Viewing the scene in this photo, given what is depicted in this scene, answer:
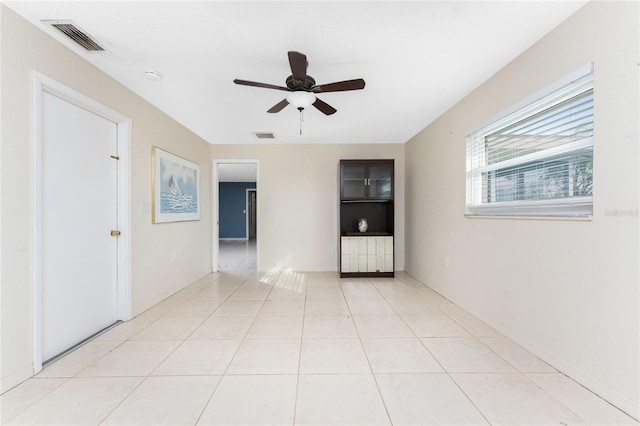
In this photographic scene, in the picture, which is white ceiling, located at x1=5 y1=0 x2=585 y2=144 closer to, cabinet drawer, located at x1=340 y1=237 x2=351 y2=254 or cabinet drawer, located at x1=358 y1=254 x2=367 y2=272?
cabinet drawer, located at x1=340 y1=237 x2=351 y2=254

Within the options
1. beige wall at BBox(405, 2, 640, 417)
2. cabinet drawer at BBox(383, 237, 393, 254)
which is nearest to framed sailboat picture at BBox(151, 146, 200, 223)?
cabinet drawer at BBox(383, 237, 393, 254)

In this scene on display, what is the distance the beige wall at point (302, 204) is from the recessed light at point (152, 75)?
2.48 metres

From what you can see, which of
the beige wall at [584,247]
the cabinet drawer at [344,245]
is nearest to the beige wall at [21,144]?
the cabinet drawer at [344,245]

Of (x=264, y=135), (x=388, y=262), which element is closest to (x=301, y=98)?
(x=264, y=135)

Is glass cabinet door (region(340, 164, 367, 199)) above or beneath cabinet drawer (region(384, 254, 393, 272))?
above

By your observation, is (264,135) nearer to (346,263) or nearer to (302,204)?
(302,204)

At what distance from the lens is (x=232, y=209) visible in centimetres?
1079

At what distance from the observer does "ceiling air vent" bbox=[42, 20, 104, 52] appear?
70.7 inches

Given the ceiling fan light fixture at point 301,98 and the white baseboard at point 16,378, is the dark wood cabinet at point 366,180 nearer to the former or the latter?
the ceiling fan light fixture at point 301,98

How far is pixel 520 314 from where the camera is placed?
218 centimetres

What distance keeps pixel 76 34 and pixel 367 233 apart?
13.4ft

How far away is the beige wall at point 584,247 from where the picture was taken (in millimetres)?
1438

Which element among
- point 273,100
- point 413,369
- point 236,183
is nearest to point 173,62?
point 273,100

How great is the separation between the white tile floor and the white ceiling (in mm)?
2400
